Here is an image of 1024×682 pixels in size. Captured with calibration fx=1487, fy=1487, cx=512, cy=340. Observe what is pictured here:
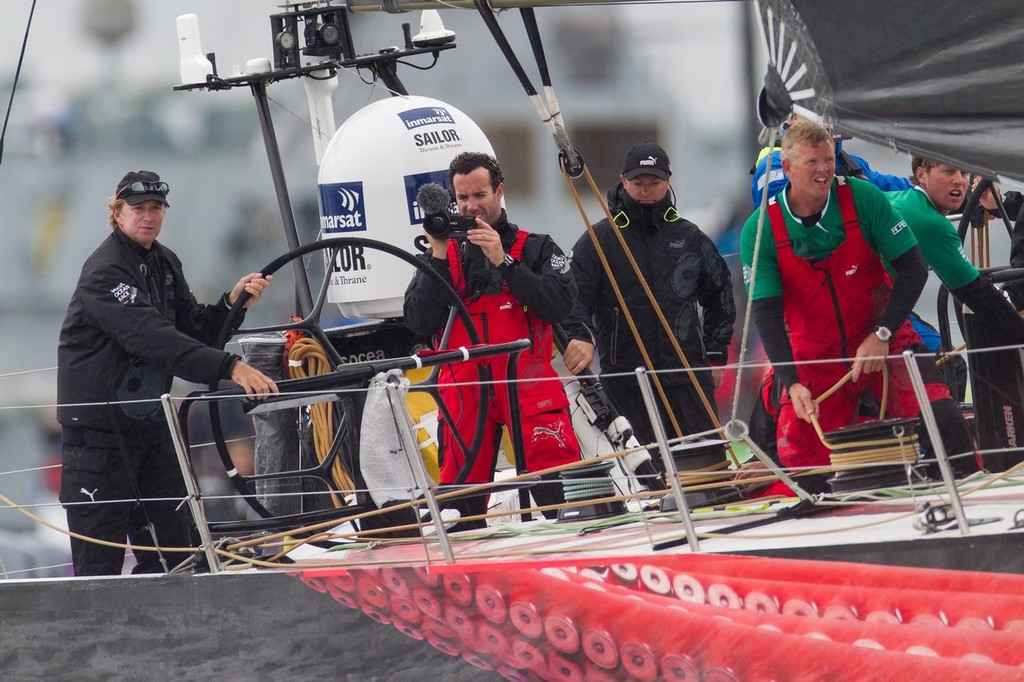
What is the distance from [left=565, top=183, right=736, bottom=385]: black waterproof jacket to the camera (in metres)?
4.23

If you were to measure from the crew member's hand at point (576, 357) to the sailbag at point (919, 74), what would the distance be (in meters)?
1.16

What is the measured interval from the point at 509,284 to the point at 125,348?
985 millimetres

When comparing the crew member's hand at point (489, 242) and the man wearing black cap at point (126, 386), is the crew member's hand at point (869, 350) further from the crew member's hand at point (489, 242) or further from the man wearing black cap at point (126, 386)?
the man wearing black cap at point (126, 386)

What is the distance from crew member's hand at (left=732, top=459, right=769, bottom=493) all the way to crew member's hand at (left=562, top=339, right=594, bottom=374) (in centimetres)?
56

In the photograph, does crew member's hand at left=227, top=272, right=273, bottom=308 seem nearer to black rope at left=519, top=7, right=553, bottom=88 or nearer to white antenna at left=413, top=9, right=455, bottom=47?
black rope at left=519, top=7, right=553, bottom=88

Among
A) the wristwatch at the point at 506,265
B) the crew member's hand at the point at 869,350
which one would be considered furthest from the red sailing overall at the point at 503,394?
the crew member's hand at the point at 869,350

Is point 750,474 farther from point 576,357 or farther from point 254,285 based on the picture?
point 254,285

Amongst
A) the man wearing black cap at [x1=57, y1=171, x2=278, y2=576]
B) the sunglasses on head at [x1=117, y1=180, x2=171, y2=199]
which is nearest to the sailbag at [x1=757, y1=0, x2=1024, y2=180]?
the man wearing black cap at [x1=57, y1=171, x2=278, y2=576]

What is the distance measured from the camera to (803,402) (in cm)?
325

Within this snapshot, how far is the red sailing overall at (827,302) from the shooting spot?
340 centimetres

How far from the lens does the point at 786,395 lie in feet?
11.2

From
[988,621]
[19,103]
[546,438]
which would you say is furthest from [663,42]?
[988,621]

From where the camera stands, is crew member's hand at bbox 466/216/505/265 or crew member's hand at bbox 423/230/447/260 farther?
crew member's hand at bbox 423/230/447/260

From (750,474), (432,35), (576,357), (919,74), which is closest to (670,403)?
(576,357)
